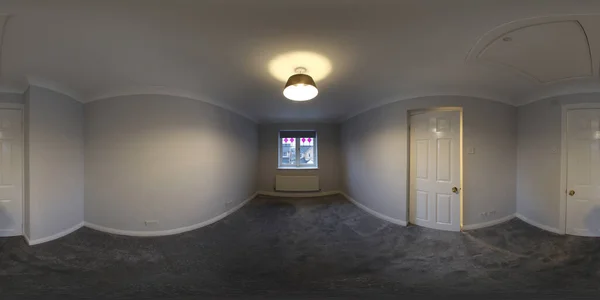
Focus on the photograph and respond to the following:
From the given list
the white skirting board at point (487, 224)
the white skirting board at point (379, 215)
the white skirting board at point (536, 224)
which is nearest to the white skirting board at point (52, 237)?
the white skirting board at point (379, 215)

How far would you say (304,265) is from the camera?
58.7 inches

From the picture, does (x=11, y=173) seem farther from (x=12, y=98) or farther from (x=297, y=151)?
(x=297, y=151)

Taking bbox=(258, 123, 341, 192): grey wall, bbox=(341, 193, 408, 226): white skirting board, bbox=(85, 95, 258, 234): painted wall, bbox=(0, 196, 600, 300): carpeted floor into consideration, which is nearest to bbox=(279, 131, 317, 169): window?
bbox=(258, 123, 341, 192): grey wall

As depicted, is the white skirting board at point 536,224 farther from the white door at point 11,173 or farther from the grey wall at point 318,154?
the white door at point 11,173

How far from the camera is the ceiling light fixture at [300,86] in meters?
1.66

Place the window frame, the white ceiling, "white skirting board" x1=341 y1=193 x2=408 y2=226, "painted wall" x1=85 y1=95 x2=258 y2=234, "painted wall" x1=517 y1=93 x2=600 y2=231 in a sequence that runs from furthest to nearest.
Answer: the window frame < "white skirting board" x1=341 y1=193 x2=408 y2=226 < "painted wall" x1=85 y1=95 x2=258 y2=234 < "painted wall" x1=517 y1=93 x2=600 y2=231 < the white ceiling

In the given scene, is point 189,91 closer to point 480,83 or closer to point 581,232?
point 480,83

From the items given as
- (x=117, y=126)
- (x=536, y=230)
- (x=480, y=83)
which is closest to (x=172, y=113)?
(x=117, y=126)

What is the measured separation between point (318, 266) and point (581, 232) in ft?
9.22

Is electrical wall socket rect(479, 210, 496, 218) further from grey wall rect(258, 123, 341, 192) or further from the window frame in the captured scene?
the window frame

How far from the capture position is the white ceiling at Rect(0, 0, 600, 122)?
1195 mm

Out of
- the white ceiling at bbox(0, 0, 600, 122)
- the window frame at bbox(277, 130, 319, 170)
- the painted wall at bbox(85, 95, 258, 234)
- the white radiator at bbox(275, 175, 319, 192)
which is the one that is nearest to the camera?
the white ceiling at bbox(0, 0, 600, 122)

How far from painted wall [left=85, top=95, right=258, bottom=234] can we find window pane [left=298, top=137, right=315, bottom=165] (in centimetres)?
259

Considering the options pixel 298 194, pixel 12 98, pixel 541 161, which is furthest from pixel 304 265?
pixel 12 98
